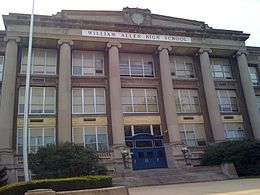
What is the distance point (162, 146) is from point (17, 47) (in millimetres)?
17983

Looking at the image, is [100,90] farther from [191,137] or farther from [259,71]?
[259,71]

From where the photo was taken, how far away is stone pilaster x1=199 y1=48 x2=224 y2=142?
1129 inches

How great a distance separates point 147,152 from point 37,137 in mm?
10974

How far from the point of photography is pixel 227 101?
32.5 meters

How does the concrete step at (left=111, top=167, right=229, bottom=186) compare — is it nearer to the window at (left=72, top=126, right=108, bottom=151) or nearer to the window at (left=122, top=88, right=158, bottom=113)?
the window at (left=72, top=126, right=108, bottom=151)

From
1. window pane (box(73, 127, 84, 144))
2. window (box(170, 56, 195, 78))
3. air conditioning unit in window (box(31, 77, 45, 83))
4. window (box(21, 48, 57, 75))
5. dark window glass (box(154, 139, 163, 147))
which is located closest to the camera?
window pane (box(73, 127, 84, 144))

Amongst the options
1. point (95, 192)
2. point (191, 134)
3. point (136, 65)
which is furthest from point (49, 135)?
point (95, 192)

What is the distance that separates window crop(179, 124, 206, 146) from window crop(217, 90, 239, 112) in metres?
4.05

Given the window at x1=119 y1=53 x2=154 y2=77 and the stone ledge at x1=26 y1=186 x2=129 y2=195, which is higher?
the window at x1=119 y1=53 x2=154 y2=77

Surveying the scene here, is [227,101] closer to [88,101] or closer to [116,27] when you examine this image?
[116,27]

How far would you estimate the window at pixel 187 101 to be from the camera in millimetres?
30562

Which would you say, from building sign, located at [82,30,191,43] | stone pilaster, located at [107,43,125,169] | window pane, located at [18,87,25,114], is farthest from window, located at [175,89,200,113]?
window pane, located at [18,87,25,114]

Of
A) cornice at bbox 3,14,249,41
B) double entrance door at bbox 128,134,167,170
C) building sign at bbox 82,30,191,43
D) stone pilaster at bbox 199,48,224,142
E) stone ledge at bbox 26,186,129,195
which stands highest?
cornice at bbox 3,14,249,41

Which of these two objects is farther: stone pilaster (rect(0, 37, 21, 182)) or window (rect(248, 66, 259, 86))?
window (rect(248, 66, 259, 86))
